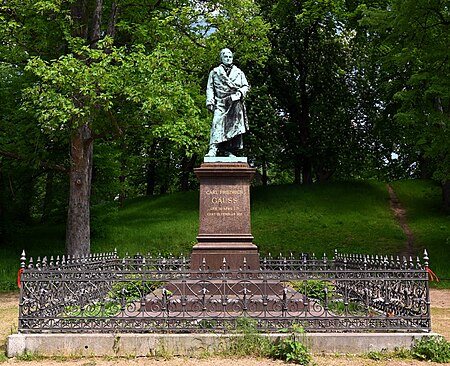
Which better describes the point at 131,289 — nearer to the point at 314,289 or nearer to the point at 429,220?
the point at 314,289

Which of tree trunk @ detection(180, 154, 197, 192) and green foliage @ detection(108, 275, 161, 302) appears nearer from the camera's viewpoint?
green foliage @ detection(108, 275, 161, 302)

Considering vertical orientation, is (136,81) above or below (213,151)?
above

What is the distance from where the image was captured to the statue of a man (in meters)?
11.2

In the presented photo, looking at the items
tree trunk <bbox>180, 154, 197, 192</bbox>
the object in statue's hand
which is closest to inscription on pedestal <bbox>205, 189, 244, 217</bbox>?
the object in statue's hand

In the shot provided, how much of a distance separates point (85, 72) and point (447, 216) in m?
20.9

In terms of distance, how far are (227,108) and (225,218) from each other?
2692mm

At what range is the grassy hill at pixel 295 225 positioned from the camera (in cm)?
2227

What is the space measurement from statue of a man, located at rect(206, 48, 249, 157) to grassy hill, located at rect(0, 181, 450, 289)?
33.3 ft

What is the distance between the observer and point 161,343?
23.8ft

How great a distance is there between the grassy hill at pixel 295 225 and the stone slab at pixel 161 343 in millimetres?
10366

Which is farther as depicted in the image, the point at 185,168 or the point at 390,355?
the point at 185,168

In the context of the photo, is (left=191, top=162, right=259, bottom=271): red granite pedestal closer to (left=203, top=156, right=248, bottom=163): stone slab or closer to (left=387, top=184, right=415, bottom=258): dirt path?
(left=203, top=156, right=248, bottom=163): stone slab

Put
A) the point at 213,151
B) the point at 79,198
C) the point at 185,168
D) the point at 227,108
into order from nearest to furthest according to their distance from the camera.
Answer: the point at 213,151, the point at 227,108, the point at 79,198, the point at 185,168

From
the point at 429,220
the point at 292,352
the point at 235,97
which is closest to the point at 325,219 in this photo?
the point at 429,220
